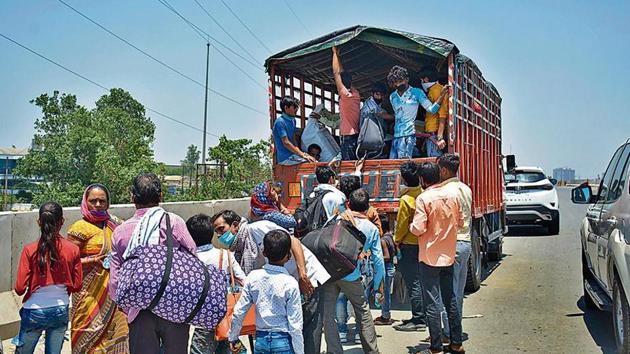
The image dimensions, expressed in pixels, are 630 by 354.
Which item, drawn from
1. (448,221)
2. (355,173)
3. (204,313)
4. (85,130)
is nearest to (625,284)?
(448,221)

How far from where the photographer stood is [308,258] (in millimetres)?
4367

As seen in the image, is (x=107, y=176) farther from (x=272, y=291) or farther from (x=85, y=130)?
(x=272, y=291)

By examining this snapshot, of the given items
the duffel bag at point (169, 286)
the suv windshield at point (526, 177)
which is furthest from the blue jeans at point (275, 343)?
the suv windshield at point (526, 177)

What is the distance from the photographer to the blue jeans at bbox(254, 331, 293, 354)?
3.72m

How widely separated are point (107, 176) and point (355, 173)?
28.6 m

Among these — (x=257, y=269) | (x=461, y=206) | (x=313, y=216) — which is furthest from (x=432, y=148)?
(x=257, y=269)

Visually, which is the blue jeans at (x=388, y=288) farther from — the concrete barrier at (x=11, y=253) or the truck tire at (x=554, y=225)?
the truck tire at (x=554, y=225)

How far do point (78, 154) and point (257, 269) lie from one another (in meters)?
33.9

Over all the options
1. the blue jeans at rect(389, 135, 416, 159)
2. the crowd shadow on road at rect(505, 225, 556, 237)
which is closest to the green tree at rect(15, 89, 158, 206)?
the crowd shadow on road at rect(505, 225, 556, 237)

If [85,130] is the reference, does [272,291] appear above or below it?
below

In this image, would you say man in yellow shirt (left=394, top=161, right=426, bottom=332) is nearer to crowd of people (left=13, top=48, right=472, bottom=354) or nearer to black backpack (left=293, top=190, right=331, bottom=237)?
crowd of people (left=13, top=48, right=472, bottom=354)

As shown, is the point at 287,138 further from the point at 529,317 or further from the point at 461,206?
the point at 529,317

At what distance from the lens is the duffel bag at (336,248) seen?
15.3ft

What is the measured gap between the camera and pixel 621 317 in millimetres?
4895
